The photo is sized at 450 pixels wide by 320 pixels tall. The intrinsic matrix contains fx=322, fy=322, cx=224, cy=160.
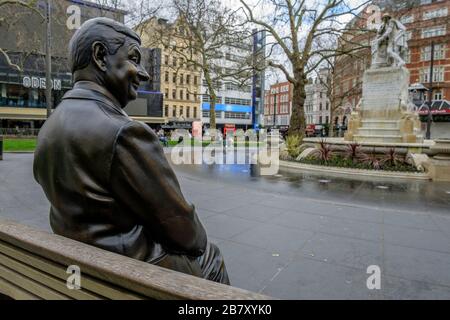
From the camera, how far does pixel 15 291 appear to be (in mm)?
1776

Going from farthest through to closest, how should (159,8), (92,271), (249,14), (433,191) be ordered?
(159,8)
(249,14)
(433,191)
(92,271)

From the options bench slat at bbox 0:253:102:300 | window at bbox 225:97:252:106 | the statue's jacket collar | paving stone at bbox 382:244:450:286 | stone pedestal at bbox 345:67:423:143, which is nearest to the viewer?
bench slat at bbox 0:253:102:300

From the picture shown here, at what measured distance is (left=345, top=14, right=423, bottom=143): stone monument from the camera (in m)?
14.2

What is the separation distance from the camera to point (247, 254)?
153 inches

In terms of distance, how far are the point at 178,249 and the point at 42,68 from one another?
171 ft

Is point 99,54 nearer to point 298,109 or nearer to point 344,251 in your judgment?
point 344,251

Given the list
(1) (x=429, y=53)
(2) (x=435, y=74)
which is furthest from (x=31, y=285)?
(1) (x=429, y=53)

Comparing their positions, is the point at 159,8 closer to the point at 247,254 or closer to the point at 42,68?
the point at 247,254

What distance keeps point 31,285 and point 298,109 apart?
62.3 feet

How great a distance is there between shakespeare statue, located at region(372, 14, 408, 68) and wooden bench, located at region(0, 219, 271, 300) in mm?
16503

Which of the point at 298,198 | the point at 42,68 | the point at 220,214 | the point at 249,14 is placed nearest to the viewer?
the point at 220,214

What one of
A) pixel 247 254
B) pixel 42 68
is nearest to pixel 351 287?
pixel 247 254

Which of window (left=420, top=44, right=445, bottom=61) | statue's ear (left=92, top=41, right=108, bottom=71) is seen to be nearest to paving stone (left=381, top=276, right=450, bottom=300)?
statue's ear (left=92, top=41, right=108, bottom=71)

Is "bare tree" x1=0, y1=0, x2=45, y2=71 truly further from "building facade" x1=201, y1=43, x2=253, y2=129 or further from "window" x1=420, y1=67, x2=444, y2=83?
"window" x1=420, y1=67, x2=444, y2=83
